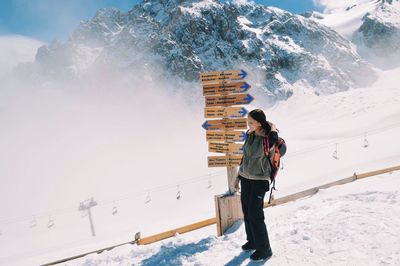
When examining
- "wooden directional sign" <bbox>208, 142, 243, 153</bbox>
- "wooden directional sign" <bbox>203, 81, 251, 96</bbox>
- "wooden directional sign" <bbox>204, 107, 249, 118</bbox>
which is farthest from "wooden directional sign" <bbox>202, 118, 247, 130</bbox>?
"wooden directional sign" <bbox>203, 81, 251, 96</bbox>

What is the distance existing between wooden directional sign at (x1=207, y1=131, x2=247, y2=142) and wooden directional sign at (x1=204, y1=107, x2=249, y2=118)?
34 cm

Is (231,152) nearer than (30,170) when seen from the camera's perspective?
Yes

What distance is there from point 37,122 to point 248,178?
17659 cm

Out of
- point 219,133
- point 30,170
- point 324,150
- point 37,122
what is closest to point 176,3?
point 37,122

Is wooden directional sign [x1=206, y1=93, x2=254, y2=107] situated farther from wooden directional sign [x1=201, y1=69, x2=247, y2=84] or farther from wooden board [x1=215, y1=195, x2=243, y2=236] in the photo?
wooden board [x1=215, y1=195, x2=243, y2=236]

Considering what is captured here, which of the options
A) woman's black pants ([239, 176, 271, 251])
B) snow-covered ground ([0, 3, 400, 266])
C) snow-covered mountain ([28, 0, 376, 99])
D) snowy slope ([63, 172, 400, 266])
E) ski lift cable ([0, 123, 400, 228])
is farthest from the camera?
snow-covered mountain ([28, 0, 376, 99])

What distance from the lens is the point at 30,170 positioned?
4427 inches

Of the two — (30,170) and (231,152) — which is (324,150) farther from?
(30,170)

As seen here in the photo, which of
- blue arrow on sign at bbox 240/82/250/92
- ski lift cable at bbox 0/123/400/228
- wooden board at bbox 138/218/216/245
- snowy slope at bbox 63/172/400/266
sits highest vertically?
blue arrow on sign at bbox 240/82/250/92

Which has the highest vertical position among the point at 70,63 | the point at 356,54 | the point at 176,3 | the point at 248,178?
the point at 176,3

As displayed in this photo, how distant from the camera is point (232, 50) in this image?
545ft

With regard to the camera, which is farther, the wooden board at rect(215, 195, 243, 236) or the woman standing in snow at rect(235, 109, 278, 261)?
the wooden board at rect(215, 195, 243, 236)

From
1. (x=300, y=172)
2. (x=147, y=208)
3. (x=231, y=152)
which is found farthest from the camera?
(x=147, y=208)

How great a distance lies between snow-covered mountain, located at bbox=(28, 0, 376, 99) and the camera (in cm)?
16025
